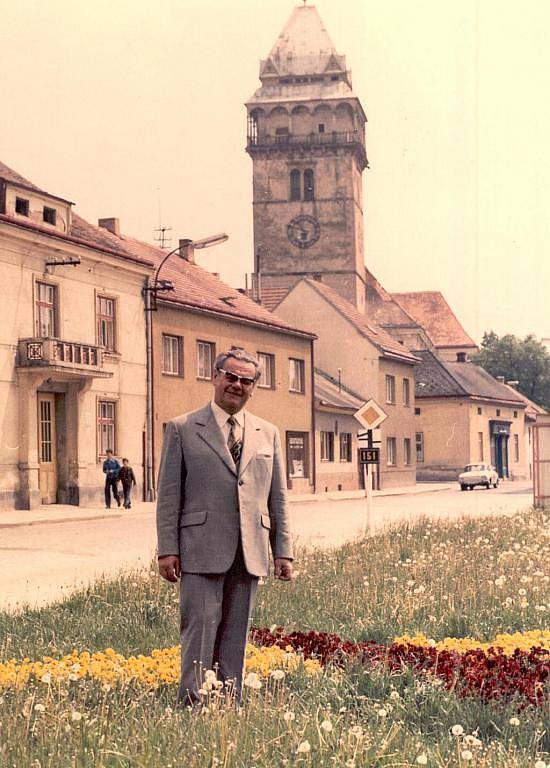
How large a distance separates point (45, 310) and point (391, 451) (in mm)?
33313

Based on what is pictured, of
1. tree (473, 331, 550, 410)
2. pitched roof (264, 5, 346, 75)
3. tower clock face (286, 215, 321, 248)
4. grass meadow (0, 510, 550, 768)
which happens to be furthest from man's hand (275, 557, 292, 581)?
tree (473, 331, 550, 410)

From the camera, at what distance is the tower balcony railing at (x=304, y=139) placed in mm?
92625

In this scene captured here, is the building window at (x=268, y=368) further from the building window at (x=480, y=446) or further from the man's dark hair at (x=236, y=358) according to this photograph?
the man's dark hair at (x=236, y=358)

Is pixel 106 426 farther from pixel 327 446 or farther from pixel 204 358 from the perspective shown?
pixel 327 446

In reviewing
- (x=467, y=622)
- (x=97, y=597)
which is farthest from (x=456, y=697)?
(x=97, y=597)

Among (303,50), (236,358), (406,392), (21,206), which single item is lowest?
(236,358)

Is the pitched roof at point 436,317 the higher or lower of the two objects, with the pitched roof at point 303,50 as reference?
lower

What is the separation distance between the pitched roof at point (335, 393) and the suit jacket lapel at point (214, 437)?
49.3m

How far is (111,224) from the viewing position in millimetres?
44406

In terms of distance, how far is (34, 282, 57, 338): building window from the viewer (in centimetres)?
3400

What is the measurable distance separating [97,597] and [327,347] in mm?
51461

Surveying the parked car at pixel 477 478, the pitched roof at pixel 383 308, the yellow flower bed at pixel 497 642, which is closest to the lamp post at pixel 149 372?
the parked car at pixel 477 478

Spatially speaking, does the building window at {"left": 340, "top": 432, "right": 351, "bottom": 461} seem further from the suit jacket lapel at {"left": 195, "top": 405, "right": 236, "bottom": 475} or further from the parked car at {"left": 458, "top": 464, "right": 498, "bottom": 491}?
the suit jacket lapel at {"left": 195, "top": 405, "right": 236, "bottom": 475}

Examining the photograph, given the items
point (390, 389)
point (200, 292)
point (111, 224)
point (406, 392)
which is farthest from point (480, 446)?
point (111, 224)
